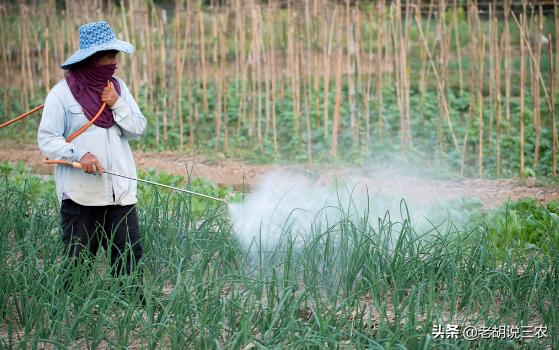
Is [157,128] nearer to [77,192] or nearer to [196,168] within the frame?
[196,168]

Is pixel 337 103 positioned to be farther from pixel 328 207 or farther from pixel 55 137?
pixel 55 137

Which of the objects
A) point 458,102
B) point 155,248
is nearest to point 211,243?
point 155,248

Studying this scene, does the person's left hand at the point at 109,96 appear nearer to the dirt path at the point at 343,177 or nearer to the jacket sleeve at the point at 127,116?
the jacket sleeve at the point at 127,116

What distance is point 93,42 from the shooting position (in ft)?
13.6

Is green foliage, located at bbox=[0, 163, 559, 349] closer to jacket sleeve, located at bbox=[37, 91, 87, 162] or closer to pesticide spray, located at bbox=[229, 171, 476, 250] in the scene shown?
pesticide spray, located at bbox=[229, 171, 476, 250]

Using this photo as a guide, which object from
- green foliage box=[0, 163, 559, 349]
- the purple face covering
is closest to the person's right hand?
the purple face covering

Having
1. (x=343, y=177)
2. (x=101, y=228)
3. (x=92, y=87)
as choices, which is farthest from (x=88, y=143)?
(x=343, y=177)

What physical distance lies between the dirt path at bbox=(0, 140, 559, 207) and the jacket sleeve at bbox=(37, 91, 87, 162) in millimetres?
2054

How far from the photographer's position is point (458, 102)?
1069cm

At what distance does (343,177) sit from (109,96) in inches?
158

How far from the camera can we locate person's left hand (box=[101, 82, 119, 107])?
13.6 ft

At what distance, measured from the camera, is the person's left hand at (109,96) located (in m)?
4.14

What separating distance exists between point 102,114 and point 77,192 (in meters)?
0.41

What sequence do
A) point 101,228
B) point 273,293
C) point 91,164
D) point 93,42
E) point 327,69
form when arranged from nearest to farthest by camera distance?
point 273,293
point 91,164
point 93,42
point 101,228
point 327,69
